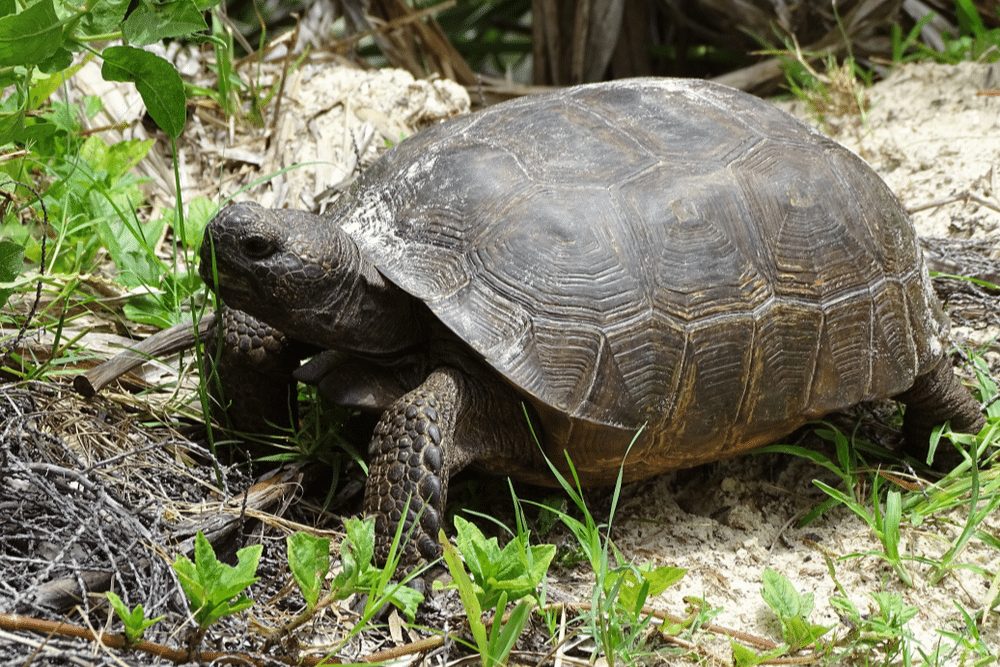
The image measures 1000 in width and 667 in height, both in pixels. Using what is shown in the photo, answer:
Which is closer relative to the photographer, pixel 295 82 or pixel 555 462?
pixel 555 462

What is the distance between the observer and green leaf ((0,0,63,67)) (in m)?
2.11

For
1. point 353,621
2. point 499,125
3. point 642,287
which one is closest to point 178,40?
point 499,125

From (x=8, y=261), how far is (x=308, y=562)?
1.22 m

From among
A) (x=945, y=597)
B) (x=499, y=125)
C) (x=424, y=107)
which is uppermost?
(x=499, y=125)

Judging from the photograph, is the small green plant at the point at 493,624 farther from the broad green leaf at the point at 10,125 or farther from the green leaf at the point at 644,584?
the broad green leaf at the point at 10,125

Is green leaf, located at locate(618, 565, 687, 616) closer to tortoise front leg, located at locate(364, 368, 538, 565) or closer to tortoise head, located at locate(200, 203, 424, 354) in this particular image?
tortoise front leg, located at locate(364, 368, 538, 565)

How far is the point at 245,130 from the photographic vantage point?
5020 millimetres

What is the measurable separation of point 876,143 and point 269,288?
11.6 ft

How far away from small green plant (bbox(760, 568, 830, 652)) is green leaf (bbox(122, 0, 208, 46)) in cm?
192

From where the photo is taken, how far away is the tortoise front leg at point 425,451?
262 cm

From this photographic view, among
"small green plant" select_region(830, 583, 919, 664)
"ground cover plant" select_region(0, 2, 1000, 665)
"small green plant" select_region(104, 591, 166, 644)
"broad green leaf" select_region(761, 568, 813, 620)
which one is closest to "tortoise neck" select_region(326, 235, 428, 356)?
"ground cover plant" select_region(0, 2, 1000, 665)

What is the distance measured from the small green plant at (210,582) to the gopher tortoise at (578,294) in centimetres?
54

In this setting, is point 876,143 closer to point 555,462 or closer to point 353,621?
point 555,462

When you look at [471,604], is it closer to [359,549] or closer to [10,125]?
[359,549]
